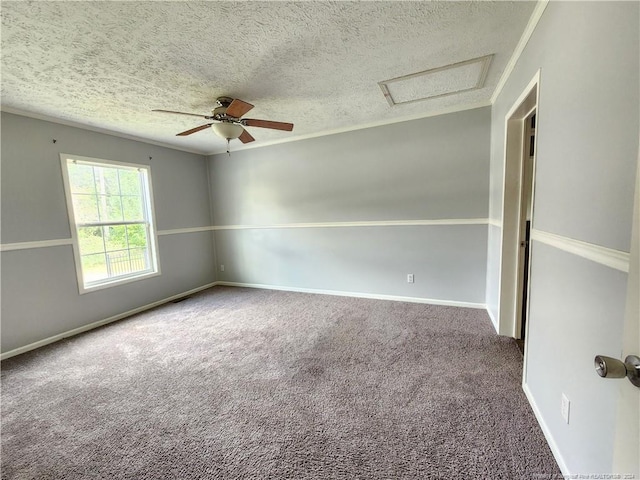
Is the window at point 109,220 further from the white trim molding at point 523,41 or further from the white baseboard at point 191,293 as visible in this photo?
the white trim molding at point 523,41

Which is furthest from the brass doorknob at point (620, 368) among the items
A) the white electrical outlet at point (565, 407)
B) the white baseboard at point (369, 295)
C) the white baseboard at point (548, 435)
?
the white baseboard at point (369, 295)

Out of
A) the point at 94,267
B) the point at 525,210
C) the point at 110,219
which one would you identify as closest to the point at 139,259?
the point at 94,267

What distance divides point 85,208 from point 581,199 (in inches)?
178

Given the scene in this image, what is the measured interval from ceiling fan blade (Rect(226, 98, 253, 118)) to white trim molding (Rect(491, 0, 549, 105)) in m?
1.98

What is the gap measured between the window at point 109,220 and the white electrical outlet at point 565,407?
14.6 feet

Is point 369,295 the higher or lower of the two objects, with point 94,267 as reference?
lower

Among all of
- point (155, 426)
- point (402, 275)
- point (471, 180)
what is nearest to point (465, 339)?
point (402, 275)

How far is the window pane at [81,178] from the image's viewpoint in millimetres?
3164

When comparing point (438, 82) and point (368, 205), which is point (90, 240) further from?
point (438, 82)

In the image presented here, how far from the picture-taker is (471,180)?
3254 mm

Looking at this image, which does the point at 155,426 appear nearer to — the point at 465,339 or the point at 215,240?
the point at 465,339

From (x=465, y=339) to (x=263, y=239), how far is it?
10.8ft

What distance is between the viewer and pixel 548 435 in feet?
4.74

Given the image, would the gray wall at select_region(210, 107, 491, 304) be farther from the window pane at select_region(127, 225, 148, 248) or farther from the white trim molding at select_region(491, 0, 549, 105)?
the window pane at select_region(127, 225, 148, 248)
